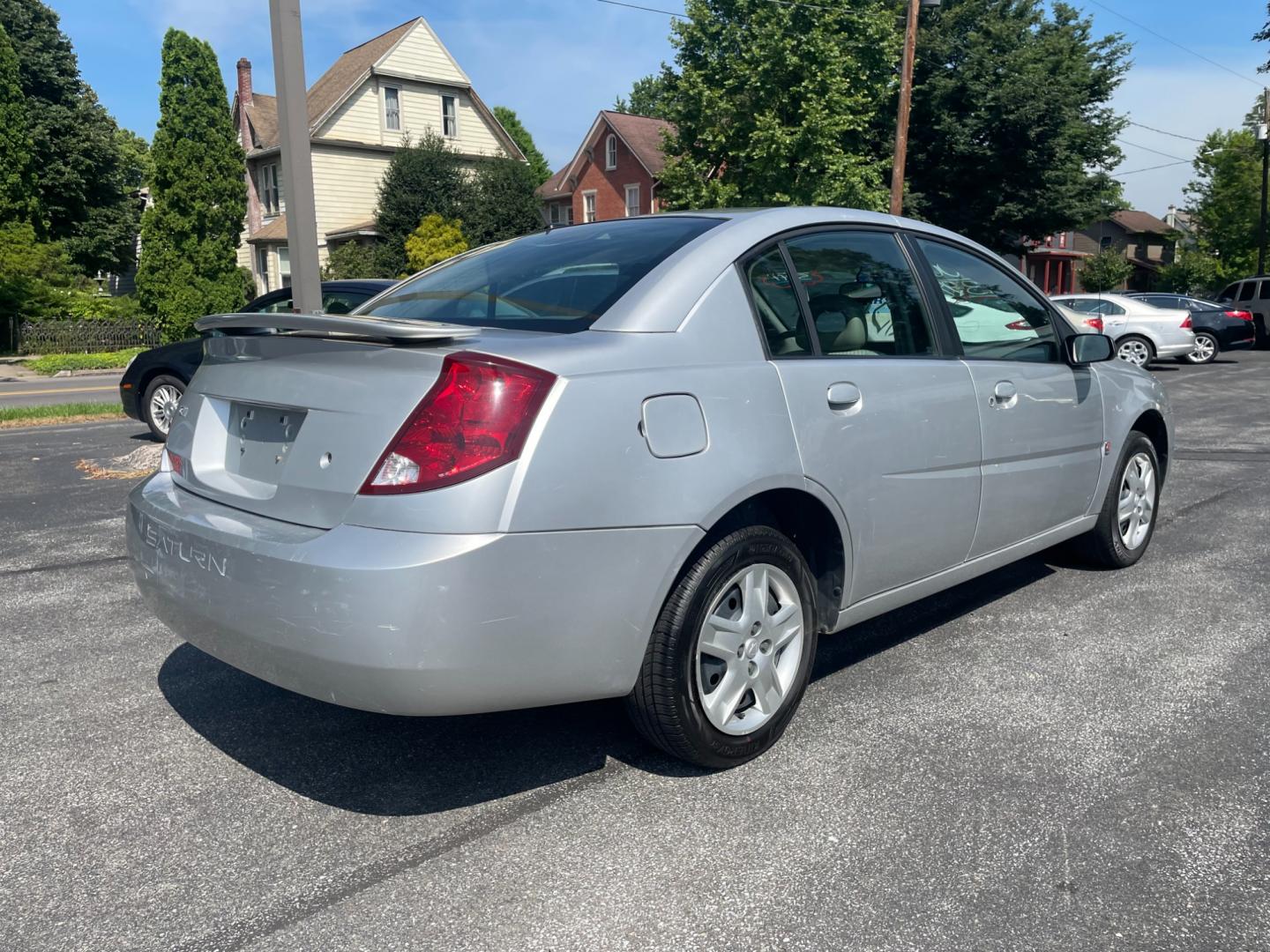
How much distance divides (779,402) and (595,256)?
821 mm

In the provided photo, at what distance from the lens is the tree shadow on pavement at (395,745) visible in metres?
3.04

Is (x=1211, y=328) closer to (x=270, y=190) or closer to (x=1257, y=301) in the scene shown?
(x=1257, y=301)

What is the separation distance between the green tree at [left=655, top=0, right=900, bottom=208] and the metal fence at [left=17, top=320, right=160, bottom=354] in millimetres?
16488

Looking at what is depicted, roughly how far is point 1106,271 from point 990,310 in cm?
6255

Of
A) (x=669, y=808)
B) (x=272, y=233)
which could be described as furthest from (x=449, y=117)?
(x=669, y=808)

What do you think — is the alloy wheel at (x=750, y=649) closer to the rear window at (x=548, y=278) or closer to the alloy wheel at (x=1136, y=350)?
the rear window at (x=548, y=278)

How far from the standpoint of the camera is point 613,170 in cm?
4691

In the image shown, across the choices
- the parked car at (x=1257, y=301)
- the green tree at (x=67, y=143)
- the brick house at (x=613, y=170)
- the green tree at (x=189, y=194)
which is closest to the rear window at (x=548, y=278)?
the parked car at (x=1257, y=301)

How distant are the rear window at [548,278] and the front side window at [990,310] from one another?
1.14 meters

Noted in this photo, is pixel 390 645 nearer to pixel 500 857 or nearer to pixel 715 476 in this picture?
pixel 500 857

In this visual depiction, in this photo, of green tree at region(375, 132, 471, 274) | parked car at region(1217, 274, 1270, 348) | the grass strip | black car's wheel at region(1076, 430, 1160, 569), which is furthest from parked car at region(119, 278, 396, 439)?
parked car at region(1217, 274, 1270, 348)

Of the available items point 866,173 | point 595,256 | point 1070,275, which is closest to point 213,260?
point 866,173

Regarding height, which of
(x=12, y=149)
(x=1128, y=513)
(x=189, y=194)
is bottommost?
(x=1128, y=513)

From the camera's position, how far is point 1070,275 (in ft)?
229
